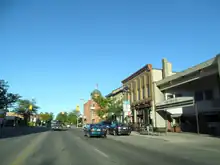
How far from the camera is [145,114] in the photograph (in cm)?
4334

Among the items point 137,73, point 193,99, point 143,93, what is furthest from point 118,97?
point 193,99

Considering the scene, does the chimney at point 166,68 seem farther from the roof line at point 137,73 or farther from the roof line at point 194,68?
the roof line at point 137,73

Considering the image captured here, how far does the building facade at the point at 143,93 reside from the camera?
41.2m

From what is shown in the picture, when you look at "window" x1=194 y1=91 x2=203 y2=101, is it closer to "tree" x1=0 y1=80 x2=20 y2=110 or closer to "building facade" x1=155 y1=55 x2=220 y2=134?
"building facade" x1=155 y1=55 x2=220 y2=134

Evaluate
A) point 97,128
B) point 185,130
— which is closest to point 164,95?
point 185,130

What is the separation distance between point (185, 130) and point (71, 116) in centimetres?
10408

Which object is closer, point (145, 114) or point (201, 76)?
point (201, 76)

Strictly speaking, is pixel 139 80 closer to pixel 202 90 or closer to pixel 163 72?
pixel 163 72

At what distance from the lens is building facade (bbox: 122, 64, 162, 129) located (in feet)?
135

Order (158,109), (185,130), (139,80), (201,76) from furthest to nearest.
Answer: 1. (139,80)
2. (158,109)
3. (185,130)
4. (201,76)

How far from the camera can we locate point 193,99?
100.0ft

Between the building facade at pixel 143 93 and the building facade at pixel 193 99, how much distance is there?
1659 millimetres

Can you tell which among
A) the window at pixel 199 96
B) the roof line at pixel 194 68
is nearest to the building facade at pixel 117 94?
the roof line at pixel 194 68

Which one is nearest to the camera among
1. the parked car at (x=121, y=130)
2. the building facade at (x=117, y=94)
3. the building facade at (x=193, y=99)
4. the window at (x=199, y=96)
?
the building facade at (x=193, y=99)
